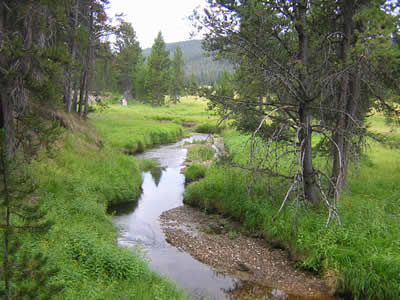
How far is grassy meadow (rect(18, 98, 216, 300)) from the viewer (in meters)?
6.09

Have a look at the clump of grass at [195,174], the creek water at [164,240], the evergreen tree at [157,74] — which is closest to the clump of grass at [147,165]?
the creek water at [164,240]

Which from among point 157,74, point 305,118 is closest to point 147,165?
point 305,118

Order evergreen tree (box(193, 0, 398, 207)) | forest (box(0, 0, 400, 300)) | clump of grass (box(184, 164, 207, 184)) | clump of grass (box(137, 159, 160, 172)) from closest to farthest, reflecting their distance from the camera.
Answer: forest (box(0, 0, 400, 300)) < evergreen tree (box(193, 0, 398, 207)) < clump of grass (box(184, 164, 207, 184)) < clump of grass (box(137, 159, 160, 172))

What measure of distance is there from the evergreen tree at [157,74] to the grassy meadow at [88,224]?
Result: 46146 mm

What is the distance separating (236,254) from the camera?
30.5 ft

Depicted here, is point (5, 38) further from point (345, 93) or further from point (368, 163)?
point (368, 163)

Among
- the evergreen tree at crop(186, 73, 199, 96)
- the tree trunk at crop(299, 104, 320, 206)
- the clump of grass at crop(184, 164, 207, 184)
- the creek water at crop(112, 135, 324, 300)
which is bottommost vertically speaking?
the creek water at crop(112, 135, 324, 300)

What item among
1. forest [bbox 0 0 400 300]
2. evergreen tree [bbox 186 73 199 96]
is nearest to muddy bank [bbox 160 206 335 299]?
forest [bbox 0 0 400 300]

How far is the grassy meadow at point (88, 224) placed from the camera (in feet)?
20.0

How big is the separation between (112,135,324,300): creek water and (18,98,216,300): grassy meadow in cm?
68

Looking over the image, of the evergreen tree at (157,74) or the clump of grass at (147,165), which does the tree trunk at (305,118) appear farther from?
the evergreen tree at (157,74)

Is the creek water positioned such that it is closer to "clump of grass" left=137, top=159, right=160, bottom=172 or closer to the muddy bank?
the muddy bank

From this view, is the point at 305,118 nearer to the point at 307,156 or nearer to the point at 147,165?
the point at 307,156

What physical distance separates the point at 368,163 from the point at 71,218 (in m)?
12.8
